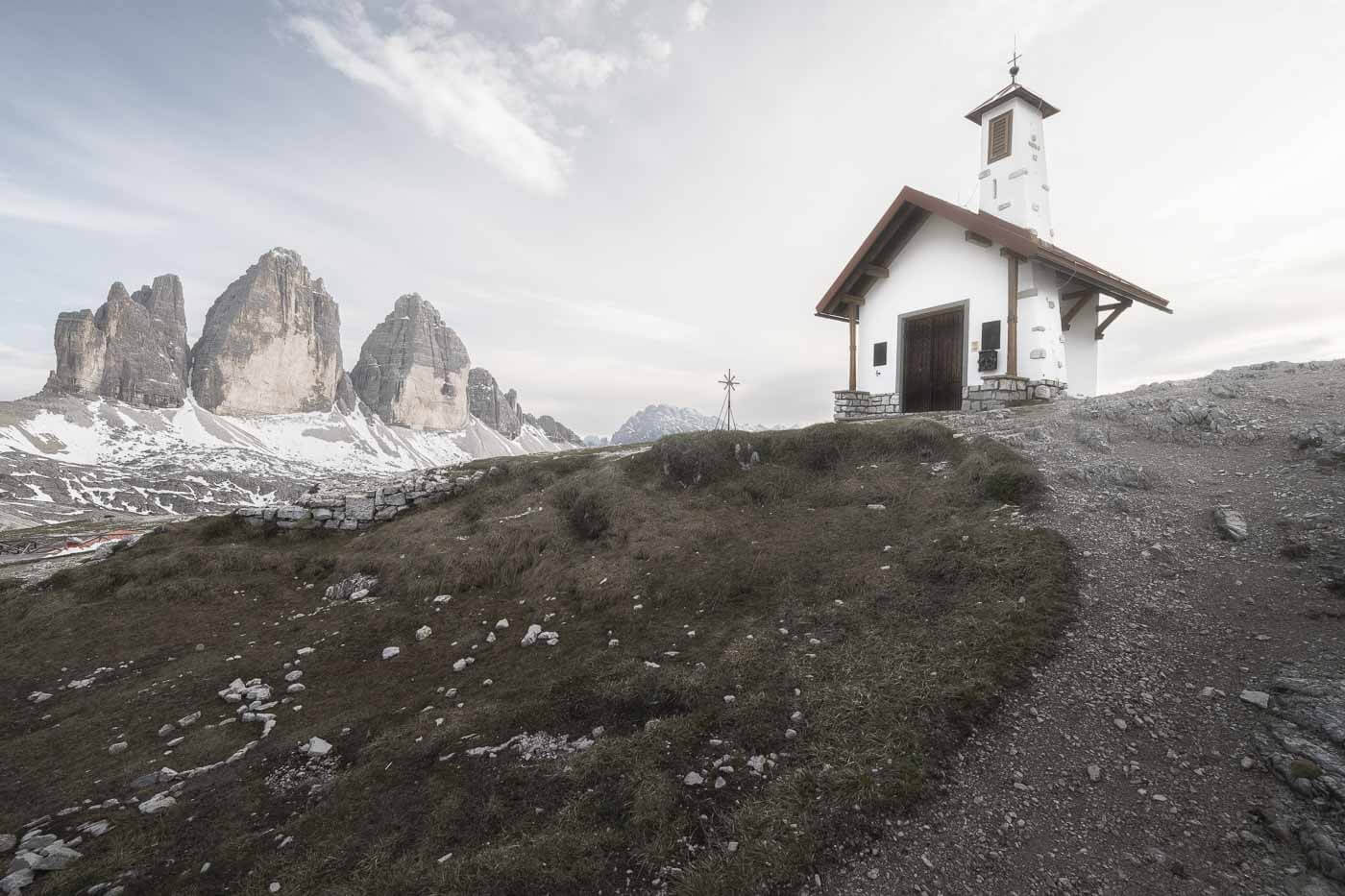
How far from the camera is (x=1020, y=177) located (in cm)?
2358

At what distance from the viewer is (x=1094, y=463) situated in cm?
1010

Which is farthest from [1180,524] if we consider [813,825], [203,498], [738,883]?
[203,498]

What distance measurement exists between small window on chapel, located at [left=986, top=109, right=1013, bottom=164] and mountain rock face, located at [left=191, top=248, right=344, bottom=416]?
220 meters

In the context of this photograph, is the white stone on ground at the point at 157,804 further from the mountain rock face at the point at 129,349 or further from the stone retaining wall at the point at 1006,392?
the mountain rock face at the point at 129,349

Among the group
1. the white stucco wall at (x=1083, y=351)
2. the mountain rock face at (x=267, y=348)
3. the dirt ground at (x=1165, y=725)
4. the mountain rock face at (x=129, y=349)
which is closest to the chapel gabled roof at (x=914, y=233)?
the white stucco wall at (x=1083, y=351)

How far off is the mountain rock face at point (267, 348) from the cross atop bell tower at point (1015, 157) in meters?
220

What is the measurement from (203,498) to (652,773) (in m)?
135

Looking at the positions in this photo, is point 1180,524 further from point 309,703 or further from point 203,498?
point 203,498

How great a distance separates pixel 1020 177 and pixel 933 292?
25.0 feet

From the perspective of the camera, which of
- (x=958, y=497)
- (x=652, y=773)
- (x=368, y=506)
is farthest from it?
(x=368, y=506)

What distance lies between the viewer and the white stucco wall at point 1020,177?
23.5m

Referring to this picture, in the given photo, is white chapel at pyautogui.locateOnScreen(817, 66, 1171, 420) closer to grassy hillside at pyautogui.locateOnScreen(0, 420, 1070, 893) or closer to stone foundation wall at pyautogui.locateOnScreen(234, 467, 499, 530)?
grassy hillside at pyautogui.locateOnScreen(0, 420, 1070, 893)

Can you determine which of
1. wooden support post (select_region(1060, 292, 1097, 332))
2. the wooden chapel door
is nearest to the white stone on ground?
the wooden chapel door

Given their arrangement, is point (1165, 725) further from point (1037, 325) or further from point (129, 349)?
point (129, 349)
